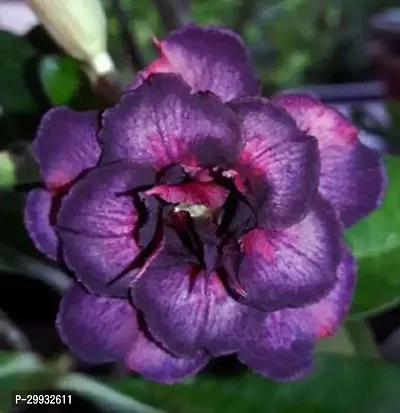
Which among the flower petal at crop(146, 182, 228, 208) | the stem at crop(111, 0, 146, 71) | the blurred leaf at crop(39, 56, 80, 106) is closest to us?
the flower petal at crop(146, 182, 228, 208)

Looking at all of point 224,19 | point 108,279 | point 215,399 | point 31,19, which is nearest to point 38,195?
point 108,279

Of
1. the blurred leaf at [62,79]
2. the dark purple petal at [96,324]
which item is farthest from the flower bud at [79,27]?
the dark purple petal at [96,324]

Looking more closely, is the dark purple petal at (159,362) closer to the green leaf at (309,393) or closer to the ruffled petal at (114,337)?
the ruffled petal at (114,337)

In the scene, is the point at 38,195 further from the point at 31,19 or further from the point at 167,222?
the point at 31,19

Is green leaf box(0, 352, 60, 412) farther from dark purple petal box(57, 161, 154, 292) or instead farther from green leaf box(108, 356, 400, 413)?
dark purple petal box(57, 161, 154, 292)

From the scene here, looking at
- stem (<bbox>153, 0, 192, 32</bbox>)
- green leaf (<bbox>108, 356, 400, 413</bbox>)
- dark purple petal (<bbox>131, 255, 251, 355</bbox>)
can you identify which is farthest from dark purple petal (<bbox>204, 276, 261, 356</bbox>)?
stem (<bbox>153, 0, 192, 32</bbox>)

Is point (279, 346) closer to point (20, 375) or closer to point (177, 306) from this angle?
point (177, 306)

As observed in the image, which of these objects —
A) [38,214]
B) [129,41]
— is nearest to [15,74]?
[129,41]
